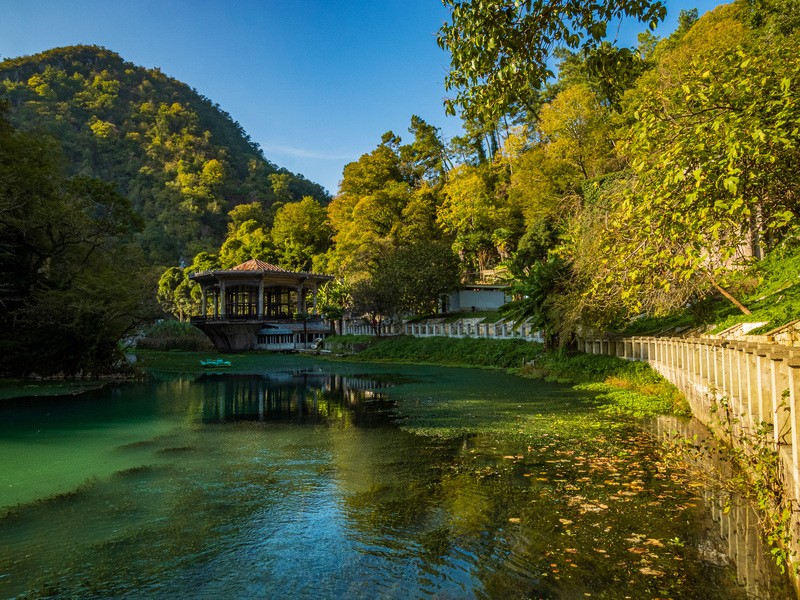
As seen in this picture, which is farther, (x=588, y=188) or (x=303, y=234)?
(x=303, y=234)

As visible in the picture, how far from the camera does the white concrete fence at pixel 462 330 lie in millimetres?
30141

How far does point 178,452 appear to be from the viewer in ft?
35.3

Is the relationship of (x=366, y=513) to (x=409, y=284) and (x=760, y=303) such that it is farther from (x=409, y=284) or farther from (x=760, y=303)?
(x=409, y=284)

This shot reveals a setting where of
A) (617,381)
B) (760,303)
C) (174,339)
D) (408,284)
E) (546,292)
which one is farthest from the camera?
(174,339)

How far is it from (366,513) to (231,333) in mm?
44125

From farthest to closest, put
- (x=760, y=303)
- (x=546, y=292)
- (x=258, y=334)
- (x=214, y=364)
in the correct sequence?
(x=258, y=334) → (x=214, y=364) → (x=546, y=292) → (x=760, y=303)

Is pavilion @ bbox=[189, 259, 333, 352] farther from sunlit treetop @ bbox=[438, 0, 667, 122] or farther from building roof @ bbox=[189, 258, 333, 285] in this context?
sunlit treetop @ bbox=[438, 0, 667, 122]

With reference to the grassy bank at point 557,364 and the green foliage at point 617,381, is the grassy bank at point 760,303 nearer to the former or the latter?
the green foliage at point 617,381

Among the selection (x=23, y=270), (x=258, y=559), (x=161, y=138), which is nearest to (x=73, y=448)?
(x=258, y=559)

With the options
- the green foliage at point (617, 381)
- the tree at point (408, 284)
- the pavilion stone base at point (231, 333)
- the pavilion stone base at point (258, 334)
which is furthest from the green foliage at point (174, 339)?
the green foliage at point (617, 381)

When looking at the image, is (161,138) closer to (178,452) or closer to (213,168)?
(213,168)

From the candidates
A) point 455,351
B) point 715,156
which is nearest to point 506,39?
point 715,156

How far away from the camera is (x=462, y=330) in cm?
3572

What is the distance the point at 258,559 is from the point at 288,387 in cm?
1812
